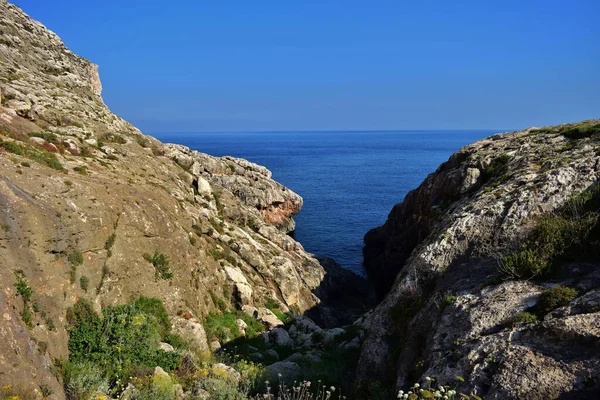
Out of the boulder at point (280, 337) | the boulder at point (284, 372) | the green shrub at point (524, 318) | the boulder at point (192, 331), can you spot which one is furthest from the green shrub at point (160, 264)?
the green shrub at point (524, 318)

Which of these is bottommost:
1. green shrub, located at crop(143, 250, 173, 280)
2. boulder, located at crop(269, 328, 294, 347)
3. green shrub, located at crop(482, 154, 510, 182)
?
boulder, located at crop(269, 328, 294, 347)

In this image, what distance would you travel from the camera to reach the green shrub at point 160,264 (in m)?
22.7

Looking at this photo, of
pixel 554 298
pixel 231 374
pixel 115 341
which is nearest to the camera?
pixel 554 298

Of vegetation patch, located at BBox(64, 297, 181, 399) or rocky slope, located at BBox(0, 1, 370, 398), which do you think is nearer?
vegetation patch, located at BBox(64, 297, 181, 399)

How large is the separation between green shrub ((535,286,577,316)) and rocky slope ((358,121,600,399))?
1.3 inches

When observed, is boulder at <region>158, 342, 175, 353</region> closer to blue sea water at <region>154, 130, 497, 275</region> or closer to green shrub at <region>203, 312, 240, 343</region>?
green shrub at <region>203, 312, 240, 343</region>

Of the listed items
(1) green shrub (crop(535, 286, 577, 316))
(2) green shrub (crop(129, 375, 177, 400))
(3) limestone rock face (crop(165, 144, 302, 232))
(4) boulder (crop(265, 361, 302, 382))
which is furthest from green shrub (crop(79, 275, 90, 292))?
(3) limestone rock face (crop(165, 144, 302, 232))

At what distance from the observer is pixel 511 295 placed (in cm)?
1240

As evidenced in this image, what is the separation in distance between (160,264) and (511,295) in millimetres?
18128

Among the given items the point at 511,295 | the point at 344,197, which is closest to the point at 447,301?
the point at 511,295

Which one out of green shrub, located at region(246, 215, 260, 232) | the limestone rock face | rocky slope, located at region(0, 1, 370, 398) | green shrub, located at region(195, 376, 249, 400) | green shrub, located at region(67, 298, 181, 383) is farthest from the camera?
the limestone rock face

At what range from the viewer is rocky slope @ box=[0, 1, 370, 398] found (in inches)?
622

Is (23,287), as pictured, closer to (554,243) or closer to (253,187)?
(554,243)

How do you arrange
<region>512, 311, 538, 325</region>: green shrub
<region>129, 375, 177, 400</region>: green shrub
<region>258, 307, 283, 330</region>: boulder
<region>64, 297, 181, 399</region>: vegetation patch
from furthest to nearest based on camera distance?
<region>258, 307, 283, 330</region>: boulder < <region>64, 297, 181, 399</region>: vegetation patch < <region>129, 375, 177, 400</region>: green shrub < <region>512, 311, 538, 325</region>: green shrub
